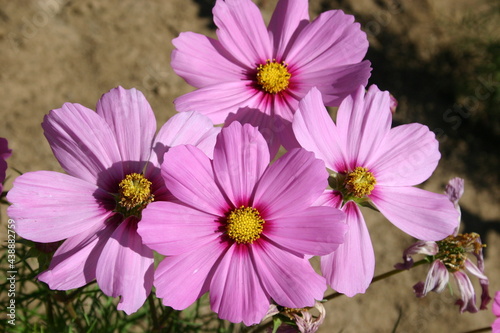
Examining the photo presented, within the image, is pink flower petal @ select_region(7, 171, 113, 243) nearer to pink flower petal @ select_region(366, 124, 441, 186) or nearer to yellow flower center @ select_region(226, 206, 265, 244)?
yellow flower center @ select_region(226, 206, 265, 244)

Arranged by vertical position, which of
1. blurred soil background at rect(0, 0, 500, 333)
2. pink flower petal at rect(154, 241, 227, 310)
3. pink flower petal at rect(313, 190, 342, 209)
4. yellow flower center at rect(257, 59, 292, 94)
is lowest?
pink flower petal at rect(154, 241, 227, 310)

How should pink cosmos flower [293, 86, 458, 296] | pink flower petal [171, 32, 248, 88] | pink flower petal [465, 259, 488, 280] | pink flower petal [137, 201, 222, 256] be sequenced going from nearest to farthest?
pink flower petal [137, 201, 222, 256]
pink cosmos flower [293, 86, 458, 296]
pink flower petal [171, 32, 248, 88]
pink flower petal [465, 259, 488, 280]

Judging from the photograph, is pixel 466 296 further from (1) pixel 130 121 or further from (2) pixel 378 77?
(2) pixel 378 77

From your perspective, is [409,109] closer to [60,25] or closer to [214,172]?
[60,25]

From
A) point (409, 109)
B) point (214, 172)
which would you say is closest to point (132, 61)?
point (409, 109)

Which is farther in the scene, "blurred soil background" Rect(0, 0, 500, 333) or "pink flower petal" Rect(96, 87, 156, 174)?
"blurred soil background" Rect(0, 0, 500, 333)

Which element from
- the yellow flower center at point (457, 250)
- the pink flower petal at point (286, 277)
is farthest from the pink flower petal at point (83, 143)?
the yellow flower center at point (457, 250)

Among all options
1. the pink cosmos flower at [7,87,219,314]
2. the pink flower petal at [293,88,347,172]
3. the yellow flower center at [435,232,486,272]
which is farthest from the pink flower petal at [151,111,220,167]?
the yellow flower center at [435,232,486,272]
